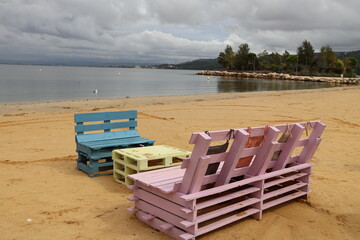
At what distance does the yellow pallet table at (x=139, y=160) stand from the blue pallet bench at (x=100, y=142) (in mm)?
364

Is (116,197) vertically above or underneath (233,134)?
underneath

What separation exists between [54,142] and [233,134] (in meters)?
7.28

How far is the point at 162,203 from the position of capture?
4.30 meters

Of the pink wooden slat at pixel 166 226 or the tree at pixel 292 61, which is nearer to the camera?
the pink wooden slat at pixel 166 226

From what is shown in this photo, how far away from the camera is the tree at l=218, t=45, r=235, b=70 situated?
15710 cm

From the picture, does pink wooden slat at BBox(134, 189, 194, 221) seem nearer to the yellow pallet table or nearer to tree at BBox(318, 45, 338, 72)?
the yellow pallet table

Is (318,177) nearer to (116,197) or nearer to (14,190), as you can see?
(116,197)

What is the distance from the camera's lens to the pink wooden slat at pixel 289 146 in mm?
4941

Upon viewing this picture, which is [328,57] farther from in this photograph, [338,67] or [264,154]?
[264,154]

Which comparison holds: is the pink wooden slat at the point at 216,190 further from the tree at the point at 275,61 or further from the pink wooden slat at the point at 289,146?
the tree at the point at 275,61

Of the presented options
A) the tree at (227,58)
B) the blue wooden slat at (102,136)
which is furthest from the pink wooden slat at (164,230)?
the tree at (227,58)

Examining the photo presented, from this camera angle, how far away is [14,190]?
583 cm

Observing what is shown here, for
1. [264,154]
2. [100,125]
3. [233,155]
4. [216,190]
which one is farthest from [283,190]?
[100,125]

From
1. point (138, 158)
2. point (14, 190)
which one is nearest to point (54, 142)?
point (14, 190)
